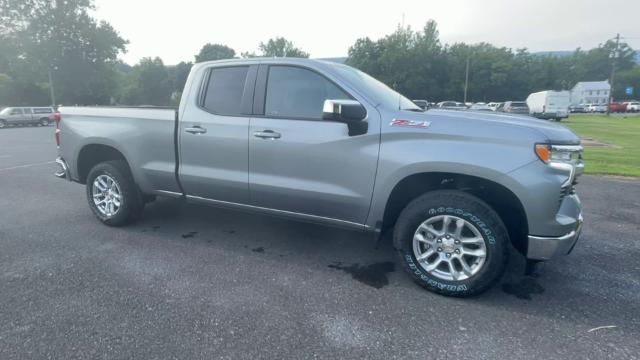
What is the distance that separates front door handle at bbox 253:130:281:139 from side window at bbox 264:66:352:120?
0.18 metres

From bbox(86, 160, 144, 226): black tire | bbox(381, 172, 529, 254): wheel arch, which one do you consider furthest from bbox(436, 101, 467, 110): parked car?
bbox(86, 160, 144, 226): black tire

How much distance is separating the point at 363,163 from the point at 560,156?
56.2 inches

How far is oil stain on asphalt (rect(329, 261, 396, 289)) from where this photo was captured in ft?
10.5

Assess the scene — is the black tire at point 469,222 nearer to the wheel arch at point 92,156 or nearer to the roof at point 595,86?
the wheel arch at point 92,156

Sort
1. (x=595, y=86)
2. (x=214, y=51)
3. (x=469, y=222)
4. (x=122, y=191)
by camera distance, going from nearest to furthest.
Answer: (x=469, y=222)
(x=122, y=191)
(x=214, y=51)
(x=595, y=86)

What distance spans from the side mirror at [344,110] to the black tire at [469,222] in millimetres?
848

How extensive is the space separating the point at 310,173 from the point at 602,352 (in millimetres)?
2377

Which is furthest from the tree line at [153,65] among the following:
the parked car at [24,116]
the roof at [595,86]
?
the parked car at [24,116]

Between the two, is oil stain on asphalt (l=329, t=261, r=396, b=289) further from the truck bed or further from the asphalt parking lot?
the truck bed

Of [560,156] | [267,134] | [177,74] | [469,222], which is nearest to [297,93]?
[267,134]

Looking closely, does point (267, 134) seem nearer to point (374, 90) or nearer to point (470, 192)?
point (374, 90)

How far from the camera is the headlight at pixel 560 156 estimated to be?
103 inches

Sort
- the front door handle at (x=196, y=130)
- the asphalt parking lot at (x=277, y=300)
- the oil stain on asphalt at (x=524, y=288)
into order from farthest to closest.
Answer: the front door handle at (x=196, y=130) → the oil stain on asphalt at (x=524, y=288) → the asphalt parking lot at (x=277, y=300)

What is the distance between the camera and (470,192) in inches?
123
